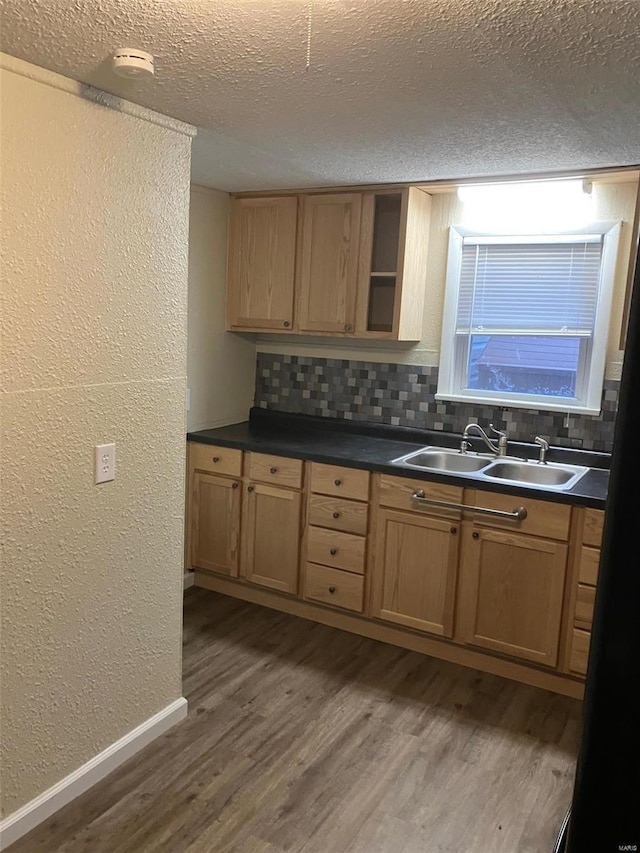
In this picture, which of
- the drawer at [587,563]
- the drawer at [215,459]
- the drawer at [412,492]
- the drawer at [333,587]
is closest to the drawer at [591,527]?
the drawer at [587,563]

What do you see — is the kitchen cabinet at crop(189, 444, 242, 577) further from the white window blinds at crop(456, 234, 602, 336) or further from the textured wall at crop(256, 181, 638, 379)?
the white window blinds at crop(456, 234, 602, 336)

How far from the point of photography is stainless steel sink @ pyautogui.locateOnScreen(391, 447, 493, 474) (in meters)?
3.39

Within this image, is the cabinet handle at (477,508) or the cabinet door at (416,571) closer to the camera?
the cabinet handle at (477,508)

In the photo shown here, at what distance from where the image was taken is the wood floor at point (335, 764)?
2.07 m

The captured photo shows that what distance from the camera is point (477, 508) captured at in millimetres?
2963

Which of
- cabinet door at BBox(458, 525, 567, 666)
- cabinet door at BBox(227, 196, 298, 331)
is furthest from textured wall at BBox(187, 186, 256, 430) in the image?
cabinet door at BBox(458, 525, 567, 666)

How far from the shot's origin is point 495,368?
3510 mm

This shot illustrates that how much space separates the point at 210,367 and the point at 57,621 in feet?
6.61

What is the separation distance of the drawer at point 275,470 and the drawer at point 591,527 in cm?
134

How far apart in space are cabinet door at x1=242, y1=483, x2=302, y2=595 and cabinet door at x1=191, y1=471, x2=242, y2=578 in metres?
0.07

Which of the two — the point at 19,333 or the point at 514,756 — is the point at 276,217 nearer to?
the point at 19,333

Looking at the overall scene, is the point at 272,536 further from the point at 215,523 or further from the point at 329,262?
the point at 329,262

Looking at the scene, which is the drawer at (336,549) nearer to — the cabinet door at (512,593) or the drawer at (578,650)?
the cabinet door at (512,593)

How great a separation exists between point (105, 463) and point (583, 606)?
6.35 ft
